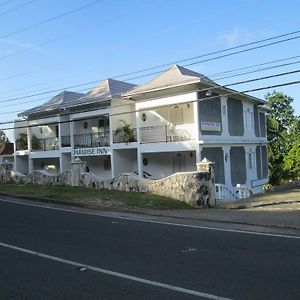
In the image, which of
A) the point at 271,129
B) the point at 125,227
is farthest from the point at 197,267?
the point at 271,129

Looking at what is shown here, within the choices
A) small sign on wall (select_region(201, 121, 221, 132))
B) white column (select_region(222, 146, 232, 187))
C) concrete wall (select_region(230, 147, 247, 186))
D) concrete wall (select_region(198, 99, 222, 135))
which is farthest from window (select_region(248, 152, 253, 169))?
small sign on wall (select_region(201, 121, 221, 132))

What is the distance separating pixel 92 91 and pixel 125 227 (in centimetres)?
2219

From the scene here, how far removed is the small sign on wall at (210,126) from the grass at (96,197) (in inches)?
287

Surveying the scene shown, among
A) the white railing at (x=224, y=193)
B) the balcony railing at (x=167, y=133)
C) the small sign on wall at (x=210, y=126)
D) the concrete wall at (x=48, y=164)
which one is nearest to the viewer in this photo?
the white railing at (x=224, y=193)

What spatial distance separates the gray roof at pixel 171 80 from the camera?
2497 centimetres

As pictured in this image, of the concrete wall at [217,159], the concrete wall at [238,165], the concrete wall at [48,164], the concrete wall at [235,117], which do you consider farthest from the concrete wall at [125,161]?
the concrete wall at [48,164]

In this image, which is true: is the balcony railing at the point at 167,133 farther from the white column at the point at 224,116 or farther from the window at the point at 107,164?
the window at the point at 107,164

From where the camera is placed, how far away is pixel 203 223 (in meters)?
12.7

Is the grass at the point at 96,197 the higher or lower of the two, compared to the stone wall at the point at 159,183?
lower

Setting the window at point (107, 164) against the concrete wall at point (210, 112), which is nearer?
the concrete wall at point (210, 112)

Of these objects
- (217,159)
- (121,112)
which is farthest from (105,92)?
(217,159)

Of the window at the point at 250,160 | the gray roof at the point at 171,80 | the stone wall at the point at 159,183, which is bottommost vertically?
the stone wall at the point at 159,183

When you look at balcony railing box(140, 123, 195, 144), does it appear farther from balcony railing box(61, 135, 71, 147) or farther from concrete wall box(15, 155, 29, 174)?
concrete wall box(15, 155, 29, 174)

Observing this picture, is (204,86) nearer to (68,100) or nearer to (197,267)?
(68,100)
